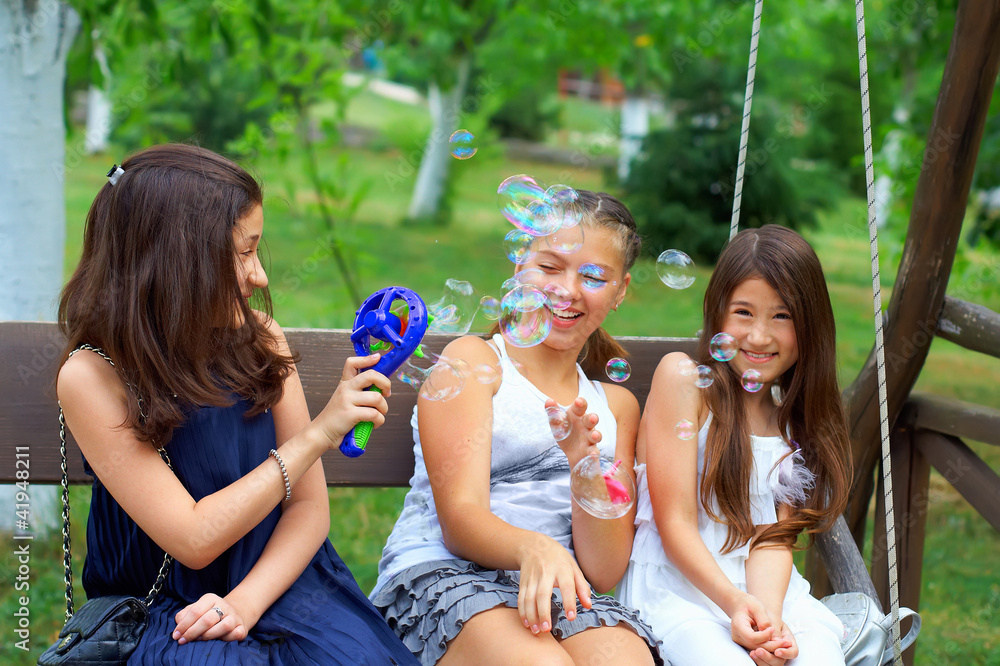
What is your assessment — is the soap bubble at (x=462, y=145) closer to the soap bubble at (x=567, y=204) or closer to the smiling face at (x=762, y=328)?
the soap bubble at (x=567, y=204)

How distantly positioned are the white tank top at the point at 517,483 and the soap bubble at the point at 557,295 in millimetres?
207

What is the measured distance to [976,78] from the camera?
2.51 meters

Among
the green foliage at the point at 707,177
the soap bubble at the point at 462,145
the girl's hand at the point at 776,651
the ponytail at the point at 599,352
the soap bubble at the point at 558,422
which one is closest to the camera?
the soap bubble at the point at 558,422

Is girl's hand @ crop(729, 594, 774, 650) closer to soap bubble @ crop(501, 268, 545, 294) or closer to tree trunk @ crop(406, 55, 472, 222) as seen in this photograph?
soap bubble @ crop(501, 268, 545, 294)

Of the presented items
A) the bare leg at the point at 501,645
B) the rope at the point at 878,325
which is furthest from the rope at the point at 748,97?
the bare leg at the point at 501,645

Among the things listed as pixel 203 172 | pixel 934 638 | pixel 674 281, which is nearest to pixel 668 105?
pixel 934 638

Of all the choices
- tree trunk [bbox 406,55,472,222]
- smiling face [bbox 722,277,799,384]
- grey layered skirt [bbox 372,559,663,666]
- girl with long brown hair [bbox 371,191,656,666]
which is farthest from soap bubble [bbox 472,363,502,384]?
tree trunk [bbox 406,55,472,222]

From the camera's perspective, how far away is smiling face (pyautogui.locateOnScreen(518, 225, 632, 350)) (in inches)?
81.1

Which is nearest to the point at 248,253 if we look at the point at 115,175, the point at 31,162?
the point at 115,175

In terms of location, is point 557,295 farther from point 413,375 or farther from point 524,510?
point 524,510

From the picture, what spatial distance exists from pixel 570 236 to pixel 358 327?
585 mm

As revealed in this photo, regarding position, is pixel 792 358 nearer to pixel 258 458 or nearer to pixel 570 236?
pixel 570 236

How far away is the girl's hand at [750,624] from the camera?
190cm

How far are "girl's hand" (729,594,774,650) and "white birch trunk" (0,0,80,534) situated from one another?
9.52 ft
